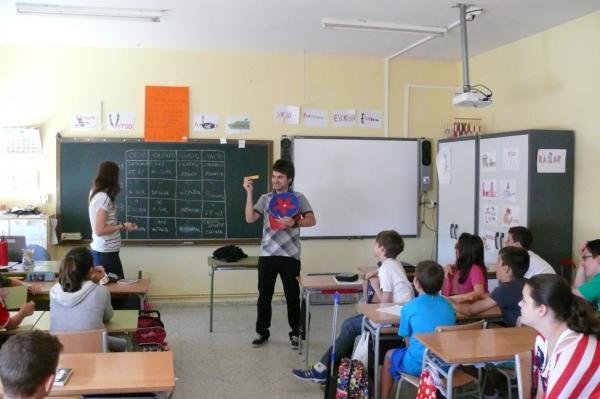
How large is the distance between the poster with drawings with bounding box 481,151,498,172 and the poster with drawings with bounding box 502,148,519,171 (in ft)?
0.36

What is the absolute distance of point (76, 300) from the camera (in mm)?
2873

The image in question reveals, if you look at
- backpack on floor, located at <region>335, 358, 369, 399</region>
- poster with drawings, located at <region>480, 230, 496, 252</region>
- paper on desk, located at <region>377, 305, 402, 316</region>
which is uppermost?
poster with drawings, located at <region>480, 230, 496, 252</region>

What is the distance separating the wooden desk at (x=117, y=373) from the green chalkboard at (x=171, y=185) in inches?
139

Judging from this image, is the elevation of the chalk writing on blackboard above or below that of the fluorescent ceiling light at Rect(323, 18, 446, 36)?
below

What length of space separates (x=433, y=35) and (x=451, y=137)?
129 cm

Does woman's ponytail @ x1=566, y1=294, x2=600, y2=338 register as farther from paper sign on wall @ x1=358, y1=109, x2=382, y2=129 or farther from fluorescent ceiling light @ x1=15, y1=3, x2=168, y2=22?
paper sign on wall @ x1=358, y1=109, x2=382, y2=129

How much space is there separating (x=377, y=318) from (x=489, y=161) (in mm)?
2610

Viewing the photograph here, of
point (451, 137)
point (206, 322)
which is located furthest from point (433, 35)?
point (206, 322)

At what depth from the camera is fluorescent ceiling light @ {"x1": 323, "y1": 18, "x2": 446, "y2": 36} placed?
14.7 ft

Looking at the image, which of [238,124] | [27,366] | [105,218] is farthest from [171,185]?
[27,366]

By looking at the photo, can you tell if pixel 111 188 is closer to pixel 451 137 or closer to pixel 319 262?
pixel 319 262

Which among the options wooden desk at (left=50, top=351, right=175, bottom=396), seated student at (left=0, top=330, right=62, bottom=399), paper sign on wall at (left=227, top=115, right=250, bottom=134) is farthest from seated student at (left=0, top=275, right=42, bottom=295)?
paper sign on wall at (left=227, top=115, right=250, bottom=134)

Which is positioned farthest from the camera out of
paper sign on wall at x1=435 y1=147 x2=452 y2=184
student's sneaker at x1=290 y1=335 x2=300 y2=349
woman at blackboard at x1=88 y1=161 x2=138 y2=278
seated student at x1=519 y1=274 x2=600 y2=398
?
paper sign on wall at x1=435 y1=147 x2=452 y2=184

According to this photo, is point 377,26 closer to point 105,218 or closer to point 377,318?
point 377,318
